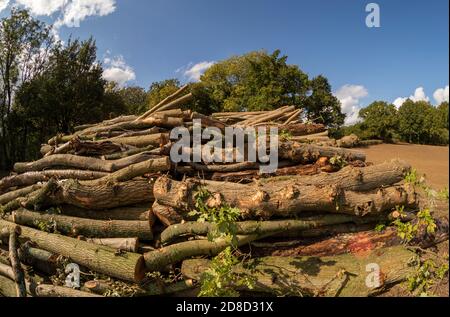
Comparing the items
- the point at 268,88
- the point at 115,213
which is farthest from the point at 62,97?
the point at 115,213

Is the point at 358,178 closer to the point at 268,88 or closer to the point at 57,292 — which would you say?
the point at 57,292

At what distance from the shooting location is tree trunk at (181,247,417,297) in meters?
3.79

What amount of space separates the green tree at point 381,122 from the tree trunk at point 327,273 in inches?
989

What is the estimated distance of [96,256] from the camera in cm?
417

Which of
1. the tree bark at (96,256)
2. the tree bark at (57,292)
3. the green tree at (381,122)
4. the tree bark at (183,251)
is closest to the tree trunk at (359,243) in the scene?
the tree bark at (183,251)

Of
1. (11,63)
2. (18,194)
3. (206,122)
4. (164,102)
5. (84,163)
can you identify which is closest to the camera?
(84,163)

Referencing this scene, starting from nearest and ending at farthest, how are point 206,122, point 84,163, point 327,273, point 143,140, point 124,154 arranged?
point 327,273 → point 84,163 → point 124,154 → point 143,140 → point 206,122

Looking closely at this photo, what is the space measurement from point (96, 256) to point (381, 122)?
2774 centimetres

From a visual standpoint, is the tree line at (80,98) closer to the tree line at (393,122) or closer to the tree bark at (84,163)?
the tree line at (393,122)

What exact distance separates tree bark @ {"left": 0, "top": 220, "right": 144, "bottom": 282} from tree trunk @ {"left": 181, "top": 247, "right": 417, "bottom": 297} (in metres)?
0.58

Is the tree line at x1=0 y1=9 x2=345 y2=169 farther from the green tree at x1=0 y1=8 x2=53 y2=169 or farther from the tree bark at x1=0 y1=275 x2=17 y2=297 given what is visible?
the tree bark at x1=0 y1=275 x2=17 y2=297

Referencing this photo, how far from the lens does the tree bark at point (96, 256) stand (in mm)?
3990
